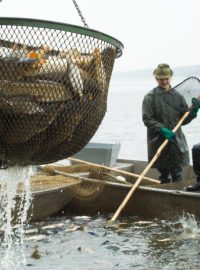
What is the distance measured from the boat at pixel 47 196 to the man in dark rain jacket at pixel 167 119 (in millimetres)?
1464

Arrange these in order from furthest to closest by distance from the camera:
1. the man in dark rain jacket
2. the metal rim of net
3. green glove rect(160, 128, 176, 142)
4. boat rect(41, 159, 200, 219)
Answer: the man in dark rain jacket → green glove rect(160, 128, 176, 142) → boat rect(41, 159, 200, 219) → the metal rim of net

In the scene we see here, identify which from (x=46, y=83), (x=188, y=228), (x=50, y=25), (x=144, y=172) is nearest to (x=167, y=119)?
(x=144, y=172)

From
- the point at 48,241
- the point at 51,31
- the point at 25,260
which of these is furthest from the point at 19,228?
the point at 51,31

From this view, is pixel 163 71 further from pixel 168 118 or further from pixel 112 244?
pixel 112 244

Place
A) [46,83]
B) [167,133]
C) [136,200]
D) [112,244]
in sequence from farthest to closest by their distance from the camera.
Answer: [167,133], [136,200], [112,244], [46,83]

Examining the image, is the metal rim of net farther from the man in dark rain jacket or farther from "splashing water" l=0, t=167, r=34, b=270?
the man in dark rain jacket

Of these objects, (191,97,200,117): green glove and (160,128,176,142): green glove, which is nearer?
(160,128,176,142): green glove

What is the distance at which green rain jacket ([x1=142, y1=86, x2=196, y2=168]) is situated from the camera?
9.27 m

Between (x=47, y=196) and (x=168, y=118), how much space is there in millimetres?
2402

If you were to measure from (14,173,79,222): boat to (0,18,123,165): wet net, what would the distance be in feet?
13.1

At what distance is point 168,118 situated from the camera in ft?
30.6

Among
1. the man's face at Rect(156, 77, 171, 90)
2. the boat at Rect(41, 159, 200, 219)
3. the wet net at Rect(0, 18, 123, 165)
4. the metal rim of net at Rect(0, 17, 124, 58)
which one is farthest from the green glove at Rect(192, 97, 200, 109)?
the metal rim of net at Rect(0, 17, 124, 58)

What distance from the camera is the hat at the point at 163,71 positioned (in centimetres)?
901

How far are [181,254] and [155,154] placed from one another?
2.72 metres
